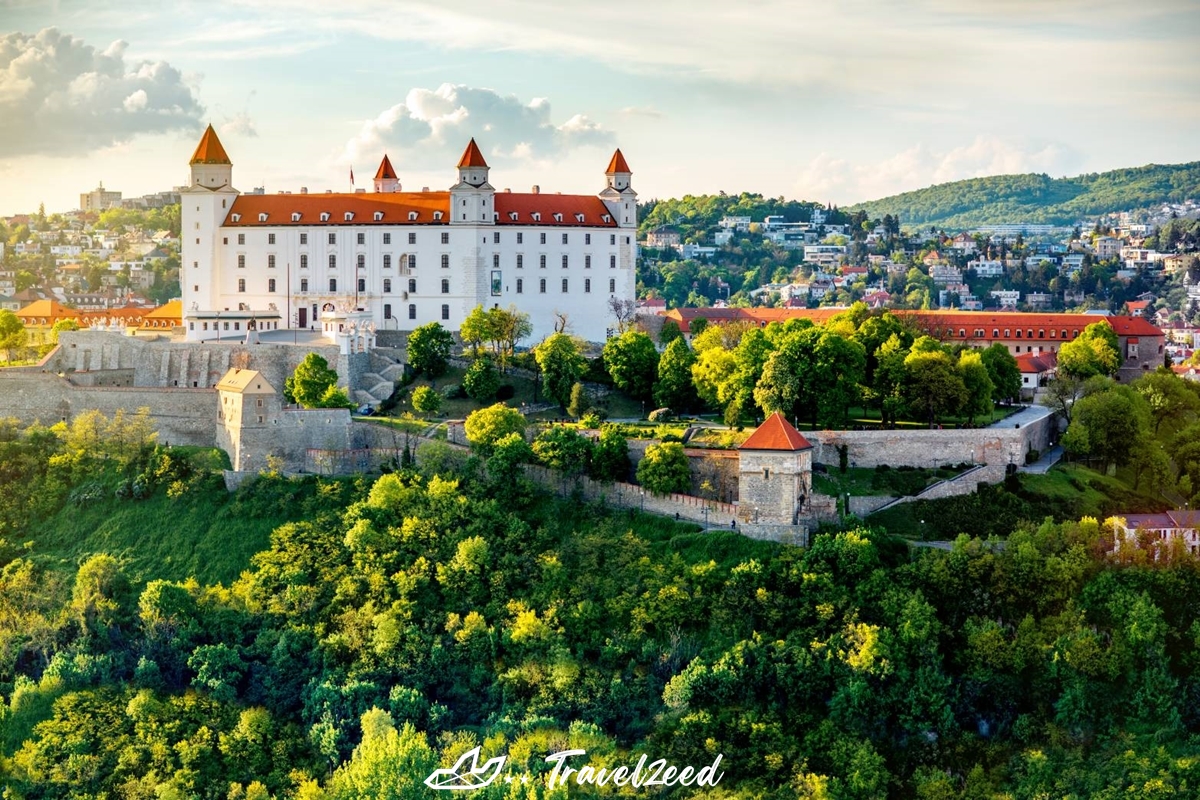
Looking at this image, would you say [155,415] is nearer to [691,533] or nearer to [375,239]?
[375,239]

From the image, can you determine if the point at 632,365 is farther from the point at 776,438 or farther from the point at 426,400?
the point at 776,438

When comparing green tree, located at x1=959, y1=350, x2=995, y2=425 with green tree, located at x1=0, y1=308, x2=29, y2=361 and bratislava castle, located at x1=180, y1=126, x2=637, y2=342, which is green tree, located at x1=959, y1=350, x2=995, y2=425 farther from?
green tree, located at x1=0, y1=308, x2=29, y2=361

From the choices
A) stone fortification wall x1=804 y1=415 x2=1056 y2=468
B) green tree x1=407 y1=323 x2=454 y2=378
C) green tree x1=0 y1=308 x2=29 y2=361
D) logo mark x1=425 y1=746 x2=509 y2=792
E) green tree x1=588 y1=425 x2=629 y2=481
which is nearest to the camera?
logo mark x1=425 y1=746 x2=509 y2=792

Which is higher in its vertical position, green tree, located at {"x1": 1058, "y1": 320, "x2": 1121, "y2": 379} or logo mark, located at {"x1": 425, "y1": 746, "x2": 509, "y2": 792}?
green tree, located at {"x1": 1058, "y1": 320, "x2": 1121, "y2": 379}

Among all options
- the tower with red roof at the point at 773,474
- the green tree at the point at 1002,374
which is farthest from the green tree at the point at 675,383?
the green tree at the point at 1002,374

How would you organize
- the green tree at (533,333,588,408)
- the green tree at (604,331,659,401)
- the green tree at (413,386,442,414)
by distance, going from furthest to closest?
the green tree at (604,331,659,401) → the green tree at (533,333,588,408) → the green tree at (413,386,442,414)

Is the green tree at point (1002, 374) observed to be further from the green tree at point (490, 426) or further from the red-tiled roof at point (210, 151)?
the red-tiled roof at point (210, 151)

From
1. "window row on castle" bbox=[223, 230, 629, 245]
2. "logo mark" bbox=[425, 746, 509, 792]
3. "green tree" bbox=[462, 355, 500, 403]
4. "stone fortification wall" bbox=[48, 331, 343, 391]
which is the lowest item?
"logo mark" bbox=[425, 746, 509, 792]

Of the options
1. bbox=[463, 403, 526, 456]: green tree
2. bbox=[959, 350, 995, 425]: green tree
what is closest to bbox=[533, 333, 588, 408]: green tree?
bbox=[463, 403, 526, 456]: green tree
